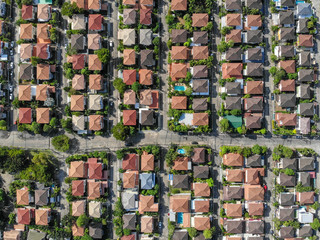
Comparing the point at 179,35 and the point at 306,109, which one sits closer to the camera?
the point at 306,109

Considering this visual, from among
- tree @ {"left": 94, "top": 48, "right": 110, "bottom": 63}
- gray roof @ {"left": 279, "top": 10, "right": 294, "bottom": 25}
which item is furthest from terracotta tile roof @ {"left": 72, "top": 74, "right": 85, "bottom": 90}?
gray roof @ {"left": 279, "top": 10, "right": 294, "bottom": 25}

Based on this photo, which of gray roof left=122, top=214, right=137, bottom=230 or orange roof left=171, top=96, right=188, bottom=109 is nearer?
gray roof left=122, top=214, right=137, bottom=230

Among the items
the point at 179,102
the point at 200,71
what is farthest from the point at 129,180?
the point at 200,71

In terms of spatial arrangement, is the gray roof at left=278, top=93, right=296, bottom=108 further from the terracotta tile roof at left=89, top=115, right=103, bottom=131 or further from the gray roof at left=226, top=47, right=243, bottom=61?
the terracotta tile roof at left=89, top=115, right=103, bottom=131

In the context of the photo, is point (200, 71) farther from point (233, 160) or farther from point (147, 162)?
point (147, 162)

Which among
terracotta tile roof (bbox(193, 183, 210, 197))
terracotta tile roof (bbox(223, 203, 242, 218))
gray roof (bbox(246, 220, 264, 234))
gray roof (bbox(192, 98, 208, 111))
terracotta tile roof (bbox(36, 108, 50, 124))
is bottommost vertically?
gray roof (bbox(246, 220, 264, 234))

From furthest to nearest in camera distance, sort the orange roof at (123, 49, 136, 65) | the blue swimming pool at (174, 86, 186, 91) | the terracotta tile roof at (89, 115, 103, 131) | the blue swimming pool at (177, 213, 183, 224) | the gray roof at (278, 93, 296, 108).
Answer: the blue swimming pool at (174, 86, 186, 91) < the blue swimming pool at (177, 213, 183, 224) < the orange roof at (123, 49, 136, 65) < the gray roof at (278, 93, 296, 108) < the terracotta tile roof at (89, 115, 103, 131)

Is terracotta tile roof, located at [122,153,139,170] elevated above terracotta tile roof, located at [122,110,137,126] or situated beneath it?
situated beneath
